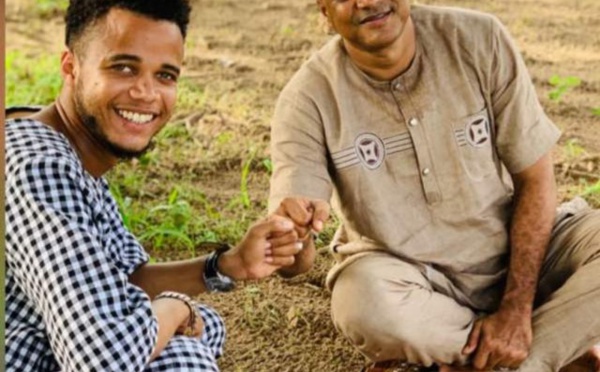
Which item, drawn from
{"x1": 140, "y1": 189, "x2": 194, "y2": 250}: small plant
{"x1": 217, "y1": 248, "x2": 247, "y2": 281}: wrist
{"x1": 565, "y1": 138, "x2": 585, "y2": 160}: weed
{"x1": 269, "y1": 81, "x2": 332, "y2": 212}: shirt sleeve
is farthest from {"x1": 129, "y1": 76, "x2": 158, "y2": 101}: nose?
{"x1": 565, "y1": 138, "x2": 585, "y2": 160}: weed

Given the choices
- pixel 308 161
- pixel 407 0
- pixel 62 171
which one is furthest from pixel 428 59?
pixel 62 171

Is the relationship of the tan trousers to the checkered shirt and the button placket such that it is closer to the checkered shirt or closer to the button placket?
the button placket

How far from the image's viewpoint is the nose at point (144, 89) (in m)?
2.56

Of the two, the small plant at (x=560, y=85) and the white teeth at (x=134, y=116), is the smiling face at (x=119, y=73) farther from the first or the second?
the small plant at (x=560, y=85)

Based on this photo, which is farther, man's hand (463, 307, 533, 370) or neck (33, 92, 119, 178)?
man's hand (463, 307, 533, 370)

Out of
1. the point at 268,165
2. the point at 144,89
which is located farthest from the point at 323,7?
the point at 268,165

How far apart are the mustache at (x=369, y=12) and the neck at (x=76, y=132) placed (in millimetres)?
813

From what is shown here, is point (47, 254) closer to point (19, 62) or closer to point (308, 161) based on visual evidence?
point (308, 161)

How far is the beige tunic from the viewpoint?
3.19 metres

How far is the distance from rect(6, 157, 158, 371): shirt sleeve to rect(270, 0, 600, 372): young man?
33.0 inches

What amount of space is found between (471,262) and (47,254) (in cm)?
142

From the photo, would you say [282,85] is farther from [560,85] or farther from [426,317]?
[426,317]

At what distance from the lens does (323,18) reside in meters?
3.30

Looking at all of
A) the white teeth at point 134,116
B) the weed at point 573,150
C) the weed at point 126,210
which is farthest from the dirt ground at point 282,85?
the white teeth at point 134,116
